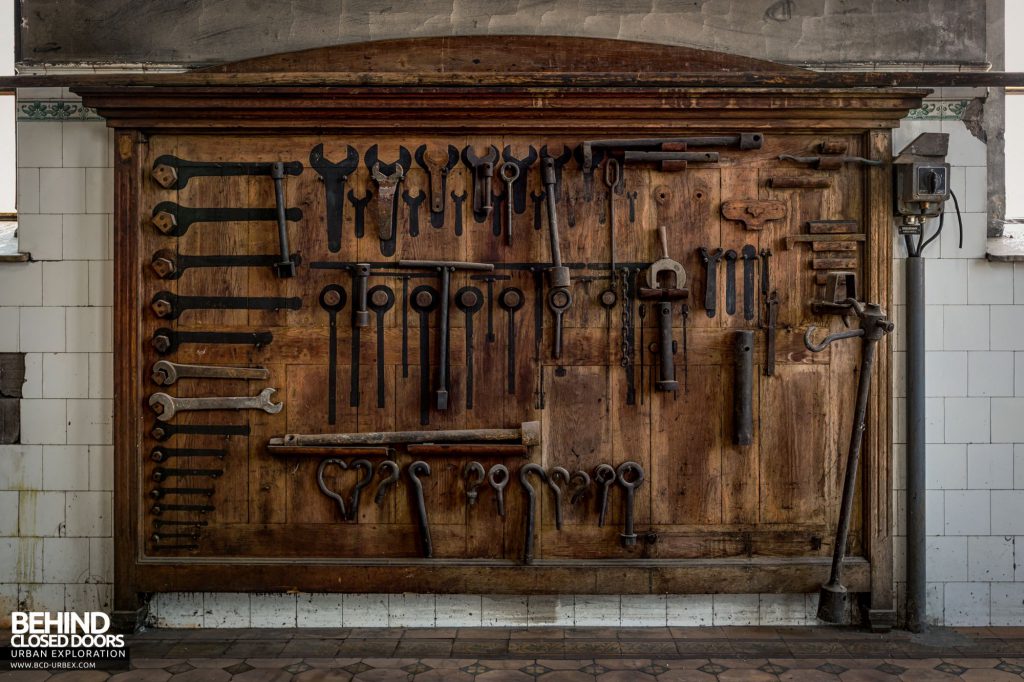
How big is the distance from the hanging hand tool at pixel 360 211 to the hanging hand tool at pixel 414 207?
172 millimetres

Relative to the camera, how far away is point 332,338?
3422 millimetres

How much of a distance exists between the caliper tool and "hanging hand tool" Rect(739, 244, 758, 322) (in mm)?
310

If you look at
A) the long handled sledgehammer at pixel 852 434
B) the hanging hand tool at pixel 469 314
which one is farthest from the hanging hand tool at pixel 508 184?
the long handled sledgehammer at pixel 852 434

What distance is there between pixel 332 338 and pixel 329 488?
0.73m

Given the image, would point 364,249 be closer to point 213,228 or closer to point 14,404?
point 213,228

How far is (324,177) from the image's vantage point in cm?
343

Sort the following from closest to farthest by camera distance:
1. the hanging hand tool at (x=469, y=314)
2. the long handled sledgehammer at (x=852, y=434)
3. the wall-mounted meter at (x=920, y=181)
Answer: the long handled sledgehammer at (x=852, y=434)
the wall-mounted meter at (x=920, y=181)
the hanging hand tool at (x=469, y=314)

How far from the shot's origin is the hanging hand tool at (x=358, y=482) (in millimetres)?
3393

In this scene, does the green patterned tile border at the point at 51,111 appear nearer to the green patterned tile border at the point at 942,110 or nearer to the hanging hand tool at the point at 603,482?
the hanging hand tool at the point at 603,482

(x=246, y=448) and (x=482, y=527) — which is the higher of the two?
(x=246, y=448)

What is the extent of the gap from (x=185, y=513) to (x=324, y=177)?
1784 mm

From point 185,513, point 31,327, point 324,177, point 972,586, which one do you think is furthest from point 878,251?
point 31,327

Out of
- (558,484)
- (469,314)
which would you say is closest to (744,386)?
(558,484)

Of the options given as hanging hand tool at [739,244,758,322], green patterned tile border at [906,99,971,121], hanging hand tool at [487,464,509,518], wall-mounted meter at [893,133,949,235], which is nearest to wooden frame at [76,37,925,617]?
wall-mounted meter at [893,133,949,235]
